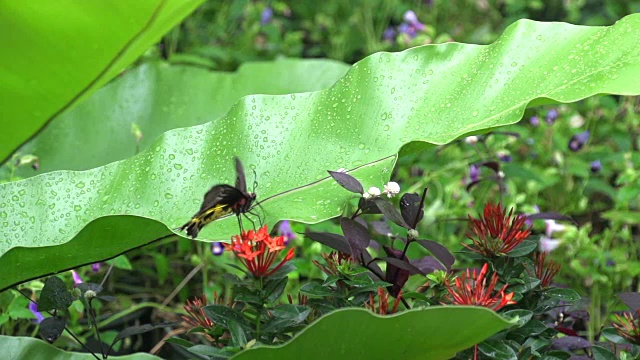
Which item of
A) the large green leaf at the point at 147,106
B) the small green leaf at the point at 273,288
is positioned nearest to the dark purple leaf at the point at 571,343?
the small green leaf at the point at 273,288

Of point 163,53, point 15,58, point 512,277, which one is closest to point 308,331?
point 512,277

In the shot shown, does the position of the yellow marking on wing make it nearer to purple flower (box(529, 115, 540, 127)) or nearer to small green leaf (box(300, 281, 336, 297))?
small green leaf (box(300, 281, 336, 297))

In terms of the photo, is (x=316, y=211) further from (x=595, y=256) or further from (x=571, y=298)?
(x=595, y=256)

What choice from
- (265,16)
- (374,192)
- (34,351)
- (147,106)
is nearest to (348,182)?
(374,192)

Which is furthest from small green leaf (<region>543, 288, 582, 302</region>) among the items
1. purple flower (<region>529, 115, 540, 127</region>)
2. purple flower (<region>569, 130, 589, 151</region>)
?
purple flower (<region>529, 115, 540, 127</region>)

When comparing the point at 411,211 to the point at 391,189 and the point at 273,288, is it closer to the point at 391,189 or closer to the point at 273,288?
the point at 391,189

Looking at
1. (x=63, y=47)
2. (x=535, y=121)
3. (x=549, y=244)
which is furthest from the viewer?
(x=535, y=121)

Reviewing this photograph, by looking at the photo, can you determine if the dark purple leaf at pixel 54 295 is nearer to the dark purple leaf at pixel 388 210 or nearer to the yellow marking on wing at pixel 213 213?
the yellow marking on wing at pixel 213 213
